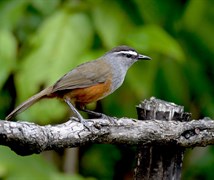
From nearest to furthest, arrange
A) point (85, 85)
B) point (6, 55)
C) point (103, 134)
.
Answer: point (103, 134), point (85, 85), point (6, 55)

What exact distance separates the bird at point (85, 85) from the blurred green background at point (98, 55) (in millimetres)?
642

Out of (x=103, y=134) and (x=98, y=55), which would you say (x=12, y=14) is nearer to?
(x=98, y=55)

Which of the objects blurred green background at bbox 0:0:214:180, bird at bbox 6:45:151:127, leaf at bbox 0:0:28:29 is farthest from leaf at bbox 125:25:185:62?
leaf at bbox 0:0:28:29

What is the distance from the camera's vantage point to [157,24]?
287 inches

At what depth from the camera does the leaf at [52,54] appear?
21.8ft

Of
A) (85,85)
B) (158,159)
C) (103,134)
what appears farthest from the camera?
(85,85)

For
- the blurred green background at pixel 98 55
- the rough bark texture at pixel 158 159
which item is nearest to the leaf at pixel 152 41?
the blurred green background at pixel 98 55

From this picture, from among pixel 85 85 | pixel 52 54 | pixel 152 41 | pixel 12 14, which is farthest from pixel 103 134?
pixel 12 14

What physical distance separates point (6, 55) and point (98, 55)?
2.37 ft

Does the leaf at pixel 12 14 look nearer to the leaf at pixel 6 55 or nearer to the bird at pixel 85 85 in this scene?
the leaf at pixel 6 55

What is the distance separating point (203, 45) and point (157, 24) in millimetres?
702

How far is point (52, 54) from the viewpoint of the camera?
6.71m

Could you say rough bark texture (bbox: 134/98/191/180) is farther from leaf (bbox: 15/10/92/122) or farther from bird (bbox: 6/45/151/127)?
leaf (bbox: 15/10/92/122)

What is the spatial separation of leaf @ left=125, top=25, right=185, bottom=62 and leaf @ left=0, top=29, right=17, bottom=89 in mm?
904
